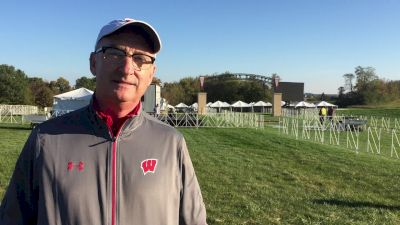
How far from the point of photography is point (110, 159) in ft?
6.50

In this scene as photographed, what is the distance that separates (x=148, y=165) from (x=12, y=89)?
266 ft

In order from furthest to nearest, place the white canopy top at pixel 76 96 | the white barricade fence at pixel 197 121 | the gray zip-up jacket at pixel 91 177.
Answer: the white canopy top at pixel 76 96, the white barricade fence at pixel 197 121, the gray zip-up jacket at pixel 91 177

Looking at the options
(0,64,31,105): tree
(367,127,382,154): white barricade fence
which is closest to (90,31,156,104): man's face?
(367,127,382,154): white barricade fence

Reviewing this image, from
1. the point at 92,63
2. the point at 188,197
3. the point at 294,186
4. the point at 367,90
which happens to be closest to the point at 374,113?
the point at 367,90

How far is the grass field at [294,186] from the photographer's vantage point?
6.93 meters

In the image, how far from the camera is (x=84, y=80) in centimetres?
9681

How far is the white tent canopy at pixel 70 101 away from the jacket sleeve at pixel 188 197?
96.5 ft

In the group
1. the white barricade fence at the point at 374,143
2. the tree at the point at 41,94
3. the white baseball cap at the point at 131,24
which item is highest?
the tree at the point at 41,94

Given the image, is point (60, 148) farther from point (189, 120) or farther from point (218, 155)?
point (189, 120)

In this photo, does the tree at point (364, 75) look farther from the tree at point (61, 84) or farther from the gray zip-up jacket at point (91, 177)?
the gray zip-up jacket at point (91, 177)

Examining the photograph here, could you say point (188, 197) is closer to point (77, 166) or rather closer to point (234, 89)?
point (77, 166)

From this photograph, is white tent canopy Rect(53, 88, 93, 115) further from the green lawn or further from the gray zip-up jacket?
the gray zip-up jacket

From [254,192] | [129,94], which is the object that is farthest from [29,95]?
[129,94]

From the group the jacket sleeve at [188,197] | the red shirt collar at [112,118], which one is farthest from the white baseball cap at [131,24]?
the jacket sleeve at [188,197]
